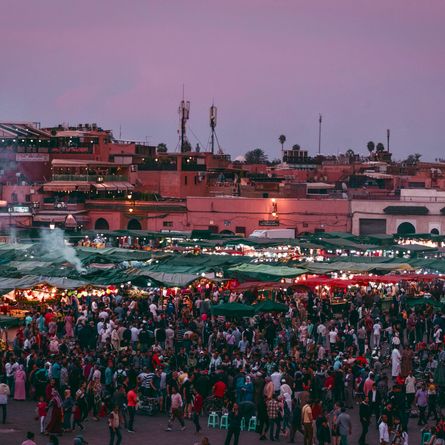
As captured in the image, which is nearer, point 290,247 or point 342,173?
point 290,247

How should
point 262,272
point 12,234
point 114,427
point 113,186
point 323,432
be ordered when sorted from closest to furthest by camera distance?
point 114,427
point 323,432
point 262,272
point 12,234
point 113,186

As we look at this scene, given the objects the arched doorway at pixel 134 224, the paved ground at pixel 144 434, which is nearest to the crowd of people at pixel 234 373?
the paved ground at pixel 144 434

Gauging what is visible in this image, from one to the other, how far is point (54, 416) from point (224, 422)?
2.79 m

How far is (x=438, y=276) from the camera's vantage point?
120 ft

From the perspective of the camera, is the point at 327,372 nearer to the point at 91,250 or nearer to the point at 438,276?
the point at 438,276

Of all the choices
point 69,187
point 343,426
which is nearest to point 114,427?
point 343,426

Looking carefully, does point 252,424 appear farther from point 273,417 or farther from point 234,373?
point 234,373

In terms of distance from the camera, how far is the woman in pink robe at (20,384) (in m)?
21.6

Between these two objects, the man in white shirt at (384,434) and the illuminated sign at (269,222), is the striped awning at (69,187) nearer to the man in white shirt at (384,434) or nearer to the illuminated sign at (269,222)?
the illuminated sign at (269,222)

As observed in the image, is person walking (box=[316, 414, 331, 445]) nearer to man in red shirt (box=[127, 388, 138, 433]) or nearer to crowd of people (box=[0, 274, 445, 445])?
crowd of people (box=[0, 274, 445, 445])

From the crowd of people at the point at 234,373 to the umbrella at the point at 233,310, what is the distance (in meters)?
0.27

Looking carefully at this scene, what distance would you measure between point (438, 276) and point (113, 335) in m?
14.0

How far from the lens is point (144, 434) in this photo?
19.1 meters

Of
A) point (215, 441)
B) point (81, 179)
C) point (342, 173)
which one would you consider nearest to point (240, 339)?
point (215, 441)
